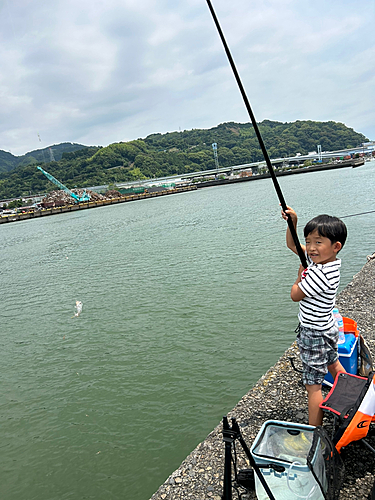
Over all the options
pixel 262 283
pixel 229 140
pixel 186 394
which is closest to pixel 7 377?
pixel 186 394

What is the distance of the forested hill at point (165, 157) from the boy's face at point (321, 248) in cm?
12609

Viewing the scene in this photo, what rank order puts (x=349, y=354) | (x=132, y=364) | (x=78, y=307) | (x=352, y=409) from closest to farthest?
(x=352, y=409)
(x=349, y=354)
(x=132, y=364)
(x=78, y=307)

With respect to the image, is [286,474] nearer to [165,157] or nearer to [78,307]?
[78,307]

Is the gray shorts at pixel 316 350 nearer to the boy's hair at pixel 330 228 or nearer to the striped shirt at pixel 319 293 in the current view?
the striped shirt at pixel 319 293

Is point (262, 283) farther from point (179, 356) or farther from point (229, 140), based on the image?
point (229, 140)

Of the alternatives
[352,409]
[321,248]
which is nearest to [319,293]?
[321,248]

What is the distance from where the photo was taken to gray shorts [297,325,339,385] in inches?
92.3

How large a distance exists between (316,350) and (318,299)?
35 centimetres

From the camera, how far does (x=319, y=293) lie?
226 centimetres

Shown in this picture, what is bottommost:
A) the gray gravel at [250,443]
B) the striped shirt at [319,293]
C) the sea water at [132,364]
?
the sea water at [132,364]

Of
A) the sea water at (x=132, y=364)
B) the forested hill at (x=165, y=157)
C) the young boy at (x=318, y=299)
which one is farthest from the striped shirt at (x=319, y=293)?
the forested hill at (x=165, y=157)

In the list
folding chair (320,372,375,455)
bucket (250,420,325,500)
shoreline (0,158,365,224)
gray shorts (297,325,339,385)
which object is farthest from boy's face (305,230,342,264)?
shoreline (0,158,365,224)

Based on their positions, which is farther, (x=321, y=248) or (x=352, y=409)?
(x=321, y=248)

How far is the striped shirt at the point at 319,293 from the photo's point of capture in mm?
2236
